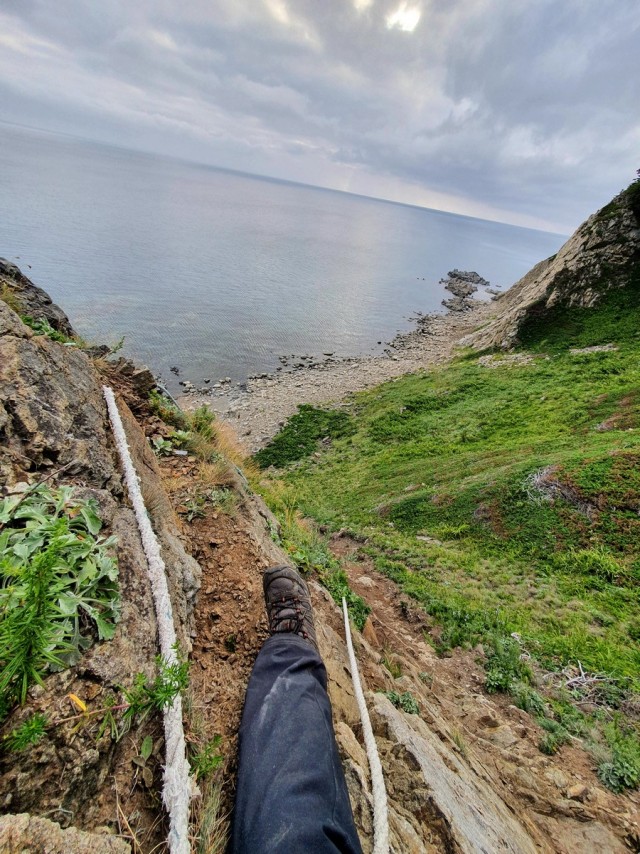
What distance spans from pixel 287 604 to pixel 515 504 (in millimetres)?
8798

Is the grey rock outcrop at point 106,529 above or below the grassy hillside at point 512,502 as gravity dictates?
above

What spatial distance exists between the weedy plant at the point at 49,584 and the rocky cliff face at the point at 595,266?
31.9m

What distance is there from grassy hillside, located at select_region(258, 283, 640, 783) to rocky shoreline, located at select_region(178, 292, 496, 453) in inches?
172

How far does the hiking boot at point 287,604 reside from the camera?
12.0 ft

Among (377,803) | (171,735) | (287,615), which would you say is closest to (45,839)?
(171,735)

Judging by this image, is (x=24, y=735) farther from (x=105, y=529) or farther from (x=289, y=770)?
(x=289, y=770)

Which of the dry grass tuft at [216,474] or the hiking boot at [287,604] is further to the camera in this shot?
the dry grass tuft at [216,474]

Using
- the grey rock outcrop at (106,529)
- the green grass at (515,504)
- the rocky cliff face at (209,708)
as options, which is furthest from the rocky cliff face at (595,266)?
the grey rock outcrop at (106,529)

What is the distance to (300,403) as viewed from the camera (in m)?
29.7

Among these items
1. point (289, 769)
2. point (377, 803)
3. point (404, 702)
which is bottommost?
point (404, 702)

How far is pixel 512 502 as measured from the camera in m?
10.6

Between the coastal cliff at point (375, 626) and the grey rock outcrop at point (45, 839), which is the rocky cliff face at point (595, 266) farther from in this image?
the grey rock outcrop at point (45, 839)

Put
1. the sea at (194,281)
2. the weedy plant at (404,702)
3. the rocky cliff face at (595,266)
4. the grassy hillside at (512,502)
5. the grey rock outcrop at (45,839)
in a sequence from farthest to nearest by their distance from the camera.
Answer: the sea at (194,281) → the rocky cliff face at (595,266) → the grassy hillside at (512,502) → the weedy plant at (404,702) → the grey rock outcrop at (45,839)

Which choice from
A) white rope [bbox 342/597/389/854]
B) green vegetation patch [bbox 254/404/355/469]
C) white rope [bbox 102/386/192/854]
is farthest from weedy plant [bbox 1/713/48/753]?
green vegetation patch [bbox 254/404/355/469]
